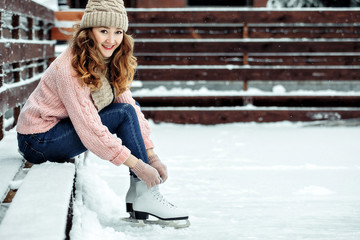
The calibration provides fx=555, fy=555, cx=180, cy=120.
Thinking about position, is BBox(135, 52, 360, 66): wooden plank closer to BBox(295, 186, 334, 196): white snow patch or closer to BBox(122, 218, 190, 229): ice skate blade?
BBox(295, 186, 334, 196): white snow patch

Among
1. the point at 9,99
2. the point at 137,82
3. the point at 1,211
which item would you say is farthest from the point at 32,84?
the point at 1,211

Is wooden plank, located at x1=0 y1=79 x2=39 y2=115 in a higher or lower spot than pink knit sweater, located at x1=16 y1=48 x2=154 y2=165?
lower

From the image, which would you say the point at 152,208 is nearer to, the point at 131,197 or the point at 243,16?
the point at 131,197

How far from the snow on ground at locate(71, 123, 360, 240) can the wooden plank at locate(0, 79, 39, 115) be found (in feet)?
2.15

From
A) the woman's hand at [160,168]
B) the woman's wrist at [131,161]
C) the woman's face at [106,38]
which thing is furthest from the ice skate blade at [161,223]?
A: the woman's face at [106,38]

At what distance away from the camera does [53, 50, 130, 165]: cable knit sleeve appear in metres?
2.38

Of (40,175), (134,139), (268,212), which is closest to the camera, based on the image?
(40,175)

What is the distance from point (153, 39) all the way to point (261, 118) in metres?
1.57

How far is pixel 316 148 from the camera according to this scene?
4910 mm

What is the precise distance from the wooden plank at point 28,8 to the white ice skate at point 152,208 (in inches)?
64.1

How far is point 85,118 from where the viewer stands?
2375 millimetres

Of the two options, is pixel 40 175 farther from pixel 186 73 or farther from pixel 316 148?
pixel 186 73

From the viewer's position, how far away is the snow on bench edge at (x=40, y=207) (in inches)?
64.2

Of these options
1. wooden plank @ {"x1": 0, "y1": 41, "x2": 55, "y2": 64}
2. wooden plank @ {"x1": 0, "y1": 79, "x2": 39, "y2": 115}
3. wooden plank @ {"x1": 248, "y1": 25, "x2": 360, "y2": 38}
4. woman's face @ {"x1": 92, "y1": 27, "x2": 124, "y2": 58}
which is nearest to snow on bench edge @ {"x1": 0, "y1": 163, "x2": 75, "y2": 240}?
woman's face @ {"x1": 92, "y1": 27, "x2": 124, "y2": 58}
